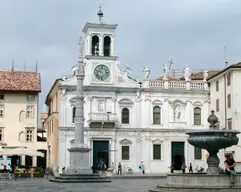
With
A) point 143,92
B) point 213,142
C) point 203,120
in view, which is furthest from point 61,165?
point 213,142

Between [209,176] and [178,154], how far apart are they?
34.8 metres

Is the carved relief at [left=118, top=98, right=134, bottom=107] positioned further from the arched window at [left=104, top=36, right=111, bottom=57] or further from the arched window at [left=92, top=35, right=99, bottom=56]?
the arched window at [left=92, top=35, right=99, bottom=56]

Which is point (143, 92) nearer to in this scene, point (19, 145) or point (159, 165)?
point (159, 165)

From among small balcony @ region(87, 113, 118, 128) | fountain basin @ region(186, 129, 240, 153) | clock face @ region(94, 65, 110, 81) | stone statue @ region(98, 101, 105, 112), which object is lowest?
fountain basin @ region(186, 129, 240, 153)

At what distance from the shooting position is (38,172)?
4550 cm

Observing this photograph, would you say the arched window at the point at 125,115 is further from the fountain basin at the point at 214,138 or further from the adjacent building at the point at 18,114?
the fountain basin at the point at 214,138

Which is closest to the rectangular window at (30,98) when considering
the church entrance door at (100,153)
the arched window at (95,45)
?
the arched window at (95,45)

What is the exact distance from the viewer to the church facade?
52.9 metres

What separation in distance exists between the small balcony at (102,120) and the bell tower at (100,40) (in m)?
6.02

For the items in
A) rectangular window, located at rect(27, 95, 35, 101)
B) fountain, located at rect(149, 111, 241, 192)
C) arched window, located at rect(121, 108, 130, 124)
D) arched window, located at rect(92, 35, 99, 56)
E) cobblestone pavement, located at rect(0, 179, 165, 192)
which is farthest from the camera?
rectangular window, located at rect(27, 95, 35, 101)

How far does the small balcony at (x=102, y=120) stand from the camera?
5238 centimetres

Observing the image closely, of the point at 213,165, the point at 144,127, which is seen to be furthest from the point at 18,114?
the point at 213,165

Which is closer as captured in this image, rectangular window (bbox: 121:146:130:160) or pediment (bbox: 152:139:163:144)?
rectangular window (bbox: 121:146:130:160)

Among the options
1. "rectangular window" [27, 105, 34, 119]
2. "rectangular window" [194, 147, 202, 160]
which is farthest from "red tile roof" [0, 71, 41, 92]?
"rectangular window" [194, 147, 202, 160]
